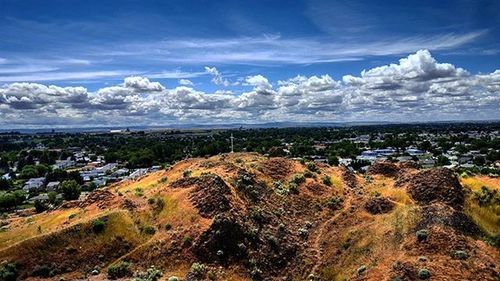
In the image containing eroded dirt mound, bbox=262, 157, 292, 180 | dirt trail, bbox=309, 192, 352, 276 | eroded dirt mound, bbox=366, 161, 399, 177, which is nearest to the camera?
dirt trail, bbox=309, 192, 352, 276

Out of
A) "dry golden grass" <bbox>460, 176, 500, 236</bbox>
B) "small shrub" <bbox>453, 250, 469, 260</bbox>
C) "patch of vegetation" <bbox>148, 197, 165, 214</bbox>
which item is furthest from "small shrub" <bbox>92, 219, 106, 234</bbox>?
"dry golden grass" <bbox>460, 176, 500, 236</bbox>

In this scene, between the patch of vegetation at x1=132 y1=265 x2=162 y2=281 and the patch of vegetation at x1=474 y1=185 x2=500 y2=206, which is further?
the patch of vegetation at x1=474 y1=185 x2=500 y2=206

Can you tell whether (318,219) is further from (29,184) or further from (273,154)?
(29,184)

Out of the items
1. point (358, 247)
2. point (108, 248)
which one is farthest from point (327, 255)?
point (108, 248)

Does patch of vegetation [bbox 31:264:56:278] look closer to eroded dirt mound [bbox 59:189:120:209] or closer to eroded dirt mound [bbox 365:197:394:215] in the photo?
eroded dirt mound [bbox 59:189:120:209]

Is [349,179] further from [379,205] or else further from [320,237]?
[320,237]

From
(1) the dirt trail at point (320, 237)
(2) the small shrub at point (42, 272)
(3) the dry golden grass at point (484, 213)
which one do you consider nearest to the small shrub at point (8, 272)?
(2) the small shrub at point (42, 272)

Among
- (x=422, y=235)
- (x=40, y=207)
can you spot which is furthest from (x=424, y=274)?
(x=40, y=207)
